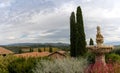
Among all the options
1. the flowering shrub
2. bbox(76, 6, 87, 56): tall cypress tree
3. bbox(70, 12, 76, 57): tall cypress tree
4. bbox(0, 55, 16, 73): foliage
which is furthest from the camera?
bbox(70, 12, 76, 57): tall cypress tree

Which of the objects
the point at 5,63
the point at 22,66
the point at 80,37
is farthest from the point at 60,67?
the point at 80,37

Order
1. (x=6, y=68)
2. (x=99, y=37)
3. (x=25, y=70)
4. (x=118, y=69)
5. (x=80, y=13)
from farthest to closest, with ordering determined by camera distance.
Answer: (x=80, y=13)
(x=99, y=37)
(x=6, y=68)
(x=25, y=70)
(x=118, y=69)

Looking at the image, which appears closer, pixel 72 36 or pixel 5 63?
pixel 5 63

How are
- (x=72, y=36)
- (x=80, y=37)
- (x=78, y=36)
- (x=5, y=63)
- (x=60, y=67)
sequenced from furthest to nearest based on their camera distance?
(x=72, y=36)
(x=78, y=36)
(x=80, y=37)
(x=5, y=63)
(x=60, y=67)

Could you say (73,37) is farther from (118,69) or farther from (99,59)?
(118,69)

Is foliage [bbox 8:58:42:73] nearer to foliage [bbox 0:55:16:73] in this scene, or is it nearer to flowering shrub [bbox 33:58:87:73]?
foliage [bbox 0:55:16:73]

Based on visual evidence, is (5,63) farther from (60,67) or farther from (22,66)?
(60,67)

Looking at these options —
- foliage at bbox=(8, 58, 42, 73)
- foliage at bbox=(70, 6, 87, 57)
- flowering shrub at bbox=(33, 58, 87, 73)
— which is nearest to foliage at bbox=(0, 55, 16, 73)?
foliage at bbox=(8, 58, 42, 73)

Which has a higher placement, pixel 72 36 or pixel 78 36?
pixel 72 36

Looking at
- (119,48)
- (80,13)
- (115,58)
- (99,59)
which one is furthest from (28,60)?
(80,13)

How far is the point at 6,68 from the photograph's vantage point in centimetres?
1792

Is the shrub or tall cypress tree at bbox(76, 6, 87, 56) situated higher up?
tall cypress tree at bbox(76, 6, 87, 56)

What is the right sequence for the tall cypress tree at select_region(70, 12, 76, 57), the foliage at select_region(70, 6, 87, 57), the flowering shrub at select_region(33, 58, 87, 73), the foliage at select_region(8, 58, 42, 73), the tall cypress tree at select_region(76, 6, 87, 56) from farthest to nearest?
the tall cypress tree at select_region(70, 12, 76, 57)
the foliage at select_region(70, 6, 87, 57)
the tall cypress tree at select_region(76, 6, 87, 56)
the foliage at select_region(8, 58, 42, 73)
the flowering shrub at select_region(33, 58, 87, 73)

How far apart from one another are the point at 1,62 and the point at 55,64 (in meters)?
4.41
